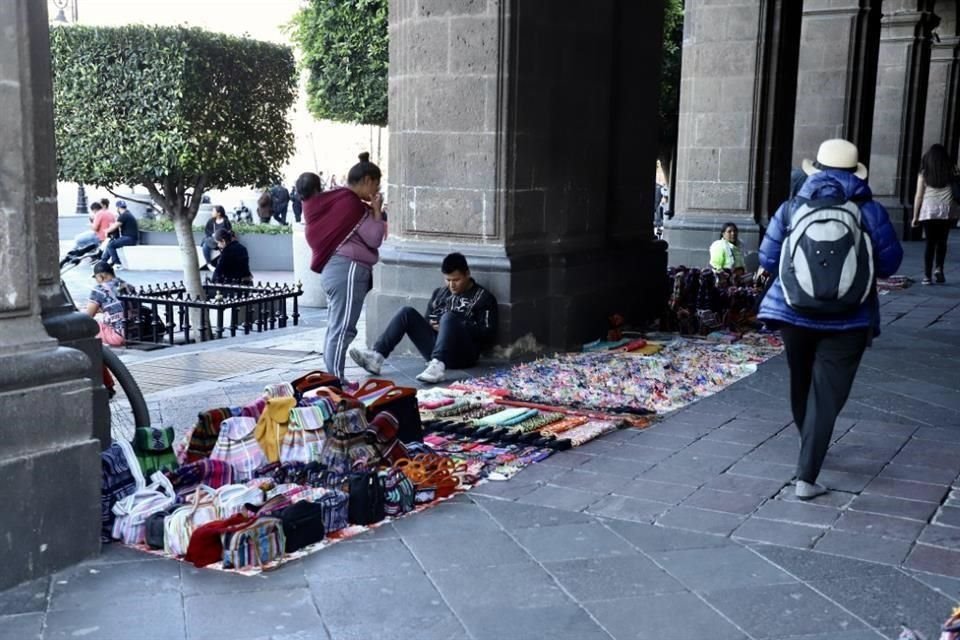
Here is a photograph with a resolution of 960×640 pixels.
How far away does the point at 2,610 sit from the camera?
141 inches

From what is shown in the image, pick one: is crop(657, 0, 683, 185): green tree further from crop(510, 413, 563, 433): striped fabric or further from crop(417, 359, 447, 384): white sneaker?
crop(510, 413, 563, 433): striped fabric

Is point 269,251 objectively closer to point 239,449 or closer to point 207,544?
point 239,449

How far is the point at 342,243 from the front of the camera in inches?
283

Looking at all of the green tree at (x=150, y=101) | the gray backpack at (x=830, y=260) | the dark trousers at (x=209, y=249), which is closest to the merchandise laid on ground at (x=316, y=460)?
the gray backpack at (x=830, y=260)

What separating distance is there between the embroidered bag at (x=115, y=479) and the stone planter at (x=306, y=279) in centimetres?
983

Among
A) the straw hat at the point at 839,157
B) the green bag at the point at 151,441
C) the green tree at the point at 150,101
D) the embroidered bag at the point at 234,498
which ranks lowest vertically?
the embroidered bag at the point at 234,498

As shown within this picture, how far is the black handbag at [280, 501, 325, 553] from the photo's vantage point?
4.16 m

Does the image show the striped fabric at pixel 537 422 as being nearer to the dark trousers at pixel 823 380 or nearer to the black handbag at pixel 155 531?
the dark trousers at pixel 823 380

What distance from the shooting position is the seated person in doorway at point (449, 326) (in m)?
7.70

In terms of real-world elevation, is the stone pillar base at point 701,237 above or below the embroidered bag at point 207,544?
above

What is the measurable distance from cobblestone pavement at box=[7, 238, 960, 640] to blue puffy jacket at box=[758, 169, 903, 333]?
803 mm

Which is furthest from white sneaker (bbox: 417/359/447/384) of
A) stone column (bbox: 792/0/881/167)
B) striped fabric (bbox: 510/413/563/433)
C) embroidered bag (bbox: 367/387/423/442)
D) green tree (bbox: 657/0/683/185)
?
green tree (bbox: 657/0/683/185)

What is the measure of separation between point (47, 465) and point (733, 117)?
35.7ft

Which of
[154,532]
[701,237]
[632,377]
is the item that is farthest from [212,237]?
[154,532]
